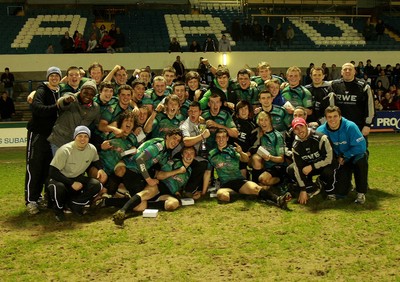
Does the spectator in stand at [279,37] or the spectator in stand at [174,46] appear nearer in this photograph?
the spectator in stand at [174,46]

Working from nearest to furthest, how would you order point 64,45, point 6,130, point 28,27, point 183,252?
point 183,252 < point 6,130 < point 64,45 < point 28,27

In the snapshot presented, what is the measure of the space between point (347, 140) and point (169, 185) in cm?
288

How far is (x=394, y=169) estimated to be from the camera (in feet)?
30.1

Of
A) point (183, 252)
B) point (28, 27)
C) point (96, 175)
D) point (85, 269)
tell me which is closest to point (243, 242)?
point (183, 252)

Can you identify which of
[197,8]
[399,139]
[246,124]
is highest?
[197,8]

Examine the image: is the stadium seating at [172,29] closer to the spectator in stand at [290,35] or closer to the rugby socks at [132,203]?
the spectator in stand at [290,35]

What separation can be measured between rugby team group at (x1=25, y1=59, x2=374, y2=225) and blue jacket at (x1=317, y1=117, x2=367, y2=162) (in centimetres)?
2

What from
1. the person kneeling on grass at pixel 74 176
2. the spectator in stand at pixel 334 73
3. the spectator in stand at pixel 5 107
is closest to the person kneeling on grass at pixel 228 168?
the person kneeling on grass at pixel 74 176

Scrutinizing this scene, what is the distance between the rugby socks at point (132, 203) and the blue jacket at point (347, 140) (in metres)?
3.09

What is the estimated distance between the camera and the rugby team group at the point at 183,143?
20.9 ft

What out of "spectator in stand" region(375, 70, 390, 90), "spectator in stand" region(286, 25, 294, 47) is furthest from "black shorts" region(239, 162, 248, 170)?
"spectator in stand" region(286, 25, 294, 47)

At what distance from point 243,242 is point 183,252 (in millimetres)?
766

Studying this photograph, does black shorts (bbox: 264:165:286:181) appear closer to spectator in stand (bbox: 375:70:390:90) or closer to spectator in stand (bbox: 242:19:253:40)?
spectator in stand (bbox: 375:70:390:90)

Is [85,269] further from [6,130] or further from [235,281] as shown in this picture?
[6,130]
